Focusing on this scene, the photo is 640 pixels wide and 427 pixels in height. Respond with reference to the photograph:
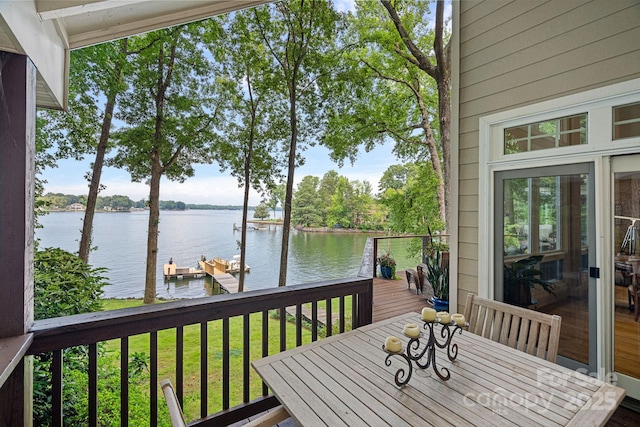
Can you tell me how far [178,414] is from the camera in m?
0.84

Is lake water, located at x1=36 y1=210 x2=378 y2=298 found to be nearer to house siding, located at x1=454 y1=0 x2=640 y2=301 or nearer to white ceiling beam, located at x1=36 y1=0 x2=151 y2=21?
white ceiling beam, located at x1=36 y1=0 x2=151 y2=21

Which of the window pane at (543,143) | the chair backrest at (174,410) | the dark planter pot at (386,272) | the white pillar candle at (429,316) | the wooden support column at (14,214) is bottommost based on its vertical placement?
the dark planter pot at (386,272)

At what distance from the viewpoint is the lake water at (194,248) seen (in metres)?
8.30

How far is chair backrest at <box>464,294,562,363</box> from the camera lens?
1.66m

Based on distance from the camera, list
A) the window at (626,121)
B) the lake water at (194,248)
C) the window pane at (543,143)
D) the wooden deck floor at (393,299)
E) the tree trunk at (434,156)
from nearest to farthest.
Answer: the window at (626,121) → the window pane at (543,143) → the wooden deck floor at (393,299) → the lake water at (194,248) → the tree trunk at (434,156)

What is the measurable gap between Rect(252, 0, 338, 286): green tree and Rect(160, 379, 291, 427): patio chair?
680 centimetres

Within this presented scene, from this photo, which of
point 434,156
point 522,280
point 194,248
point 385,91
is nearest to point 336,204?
point 434,156

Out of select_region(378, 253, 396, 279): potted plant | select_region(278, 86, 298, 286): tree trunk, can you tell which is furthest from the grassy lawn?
select_region(378, 253, 396, 279): potted plant

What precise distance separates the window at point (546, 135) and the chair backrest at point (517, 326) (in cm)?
160

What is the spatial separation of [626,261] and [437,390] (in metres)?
2.21

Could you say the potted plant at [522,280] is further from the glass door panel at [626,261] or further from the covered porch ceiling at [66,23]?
the covered porch ceiling at [66,23]

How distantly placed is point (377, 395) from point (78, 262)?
2931 millimetres

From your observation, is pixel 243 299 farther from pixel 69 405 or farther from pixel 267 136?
pixel 267 136

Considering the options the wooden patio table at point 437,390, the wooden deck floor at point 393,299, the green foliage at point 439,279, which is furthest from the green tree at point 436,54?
the wooden patio table at point 437,390
